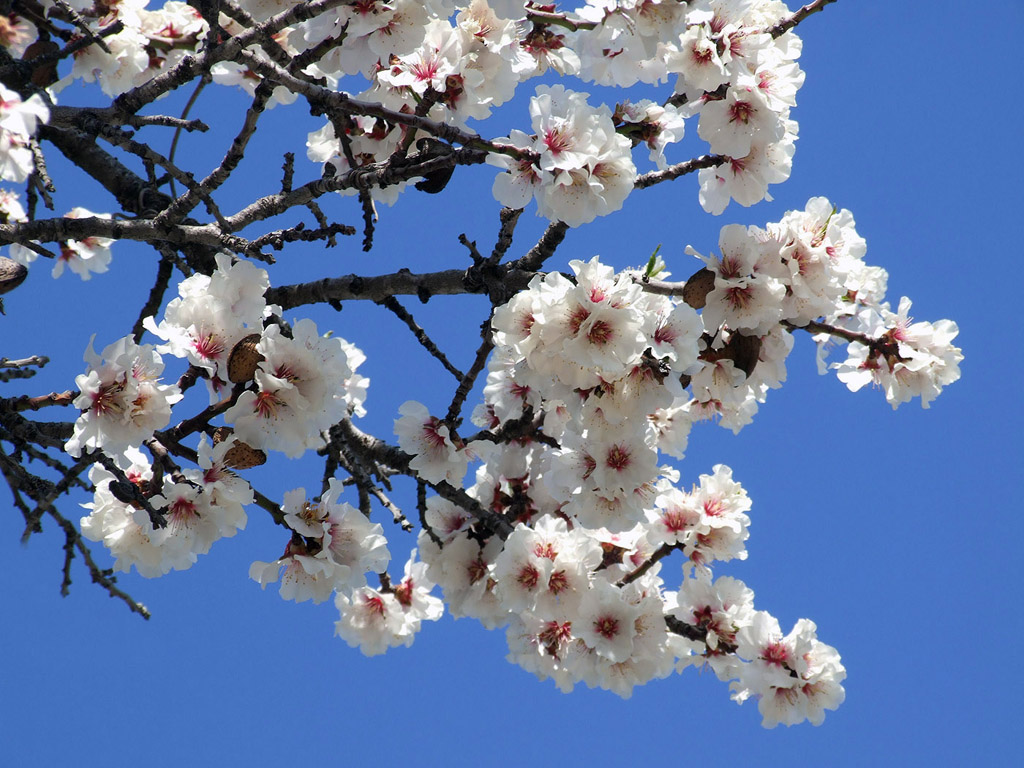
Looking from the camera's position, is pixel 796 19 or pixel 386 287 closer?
pixel 796 19

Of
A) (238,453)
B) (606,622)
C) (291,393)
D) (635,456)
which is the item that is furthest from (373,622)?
(291,393)

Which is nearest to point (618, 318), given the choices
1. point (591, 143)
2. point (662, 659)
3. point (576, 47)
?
point (591, 143)

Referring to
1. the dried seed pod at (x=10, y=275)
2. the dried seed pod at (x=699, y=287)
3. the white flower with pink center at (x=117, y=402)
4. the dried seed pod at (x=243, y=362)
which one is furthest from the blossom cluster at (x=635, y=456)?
the dried seed pod at (x=10, y=275)

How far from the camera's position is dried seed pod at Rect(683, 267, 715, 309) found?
2.38m

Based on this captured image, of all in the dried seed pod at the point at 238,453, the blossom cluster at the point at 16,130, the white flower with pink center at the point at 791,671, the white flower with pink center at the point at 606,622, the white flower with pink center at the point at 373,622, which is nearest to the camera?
the blossom cluster at the point at 16,130

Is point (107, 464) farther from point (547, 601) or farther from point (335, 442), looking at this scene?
point (547, 601)

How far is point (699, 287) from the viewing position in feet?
7.85

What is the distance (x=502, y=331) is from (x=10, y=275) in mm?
1571

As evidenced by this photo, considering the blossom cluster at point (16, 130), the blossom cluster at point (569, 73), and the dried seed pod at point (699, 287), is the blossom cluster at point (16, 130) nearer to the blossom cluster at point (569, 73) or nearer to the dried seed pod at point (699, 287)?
the blossom cluster at point (569, 73)

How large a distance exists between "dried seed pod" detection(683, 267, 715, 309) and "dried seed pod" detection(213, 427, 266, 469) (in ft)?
3.85

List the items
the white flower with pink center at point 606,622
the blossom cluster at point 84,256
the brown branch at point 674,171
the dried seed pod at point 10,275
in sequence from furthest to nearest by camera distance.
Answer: the blossom cluster at point 84,256 < the white flower with pink center at point 606,622 < the dried seed pod at point 10,275 < the brown branch at point 674,171

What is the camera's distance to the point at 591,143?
7.41 feet

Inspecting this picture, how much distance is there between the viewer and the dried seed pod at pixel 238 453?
7.23 ft

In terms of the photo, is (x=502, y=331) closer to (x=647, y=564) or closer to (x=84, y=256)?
(x=647, y=564)
